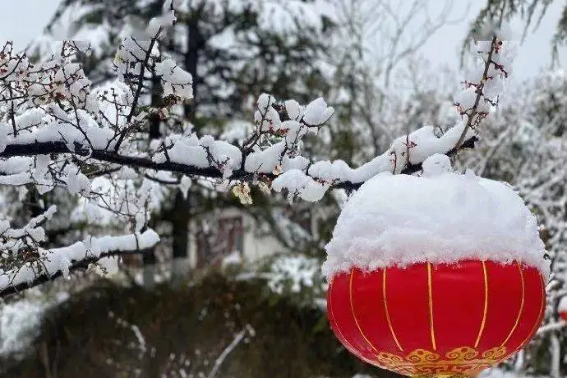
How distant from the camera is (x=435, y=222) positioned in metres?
2.57

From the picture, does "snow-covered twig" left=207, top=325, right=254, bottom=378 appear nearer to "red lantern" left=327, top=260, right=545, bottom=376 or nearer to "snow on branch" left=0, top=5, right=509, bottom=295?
"snow on branch" left=0, top=5, right=509, bottom=295

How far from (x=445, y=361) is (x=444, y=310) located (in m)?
0.30

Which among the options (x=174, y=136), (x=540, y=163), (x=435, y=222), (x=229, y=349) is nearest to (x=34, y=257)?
(x=174, y=136)

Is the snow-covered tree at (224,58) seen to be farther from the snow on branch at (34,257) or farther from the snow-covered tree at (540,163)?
the snow on branch at (34,257)

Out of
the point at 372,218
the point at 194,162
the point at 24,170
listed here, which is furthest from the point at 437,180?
the point at 24,170

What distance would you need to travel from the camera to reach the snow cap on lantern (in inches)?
101

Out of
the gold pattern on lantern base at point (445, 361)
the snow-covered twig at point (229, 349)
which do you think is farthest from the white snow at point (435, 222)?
the snow-covered twig at point (229, 349)

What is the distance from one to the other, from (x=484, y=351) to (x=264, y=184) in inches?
44.8

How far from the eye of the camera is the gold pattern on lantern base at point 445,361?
2703mm

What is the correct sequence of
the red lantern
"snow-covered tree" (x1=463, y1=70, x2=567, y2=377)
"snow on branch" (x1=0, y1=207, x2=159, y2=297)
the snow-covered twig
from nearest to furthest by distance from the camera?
the red lantern < "snow on branch" (x1=0, y1=207, x2=159, y2=297) < "snow-covered tree" (x1=463, y1=70, x2=567, y2=377) < the snow-covered twig

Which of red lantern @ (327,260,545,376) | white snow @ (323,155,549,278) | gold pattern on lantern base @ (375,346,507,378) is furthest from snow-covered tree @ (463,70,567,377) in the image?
white snow @ (323,155,549,278)

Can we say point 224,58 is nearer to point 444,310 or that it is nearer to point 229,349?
point 229,349

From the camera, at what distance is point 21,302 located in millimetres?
12281

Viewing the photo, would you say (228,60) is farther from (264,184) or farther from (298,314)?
(264,184)
